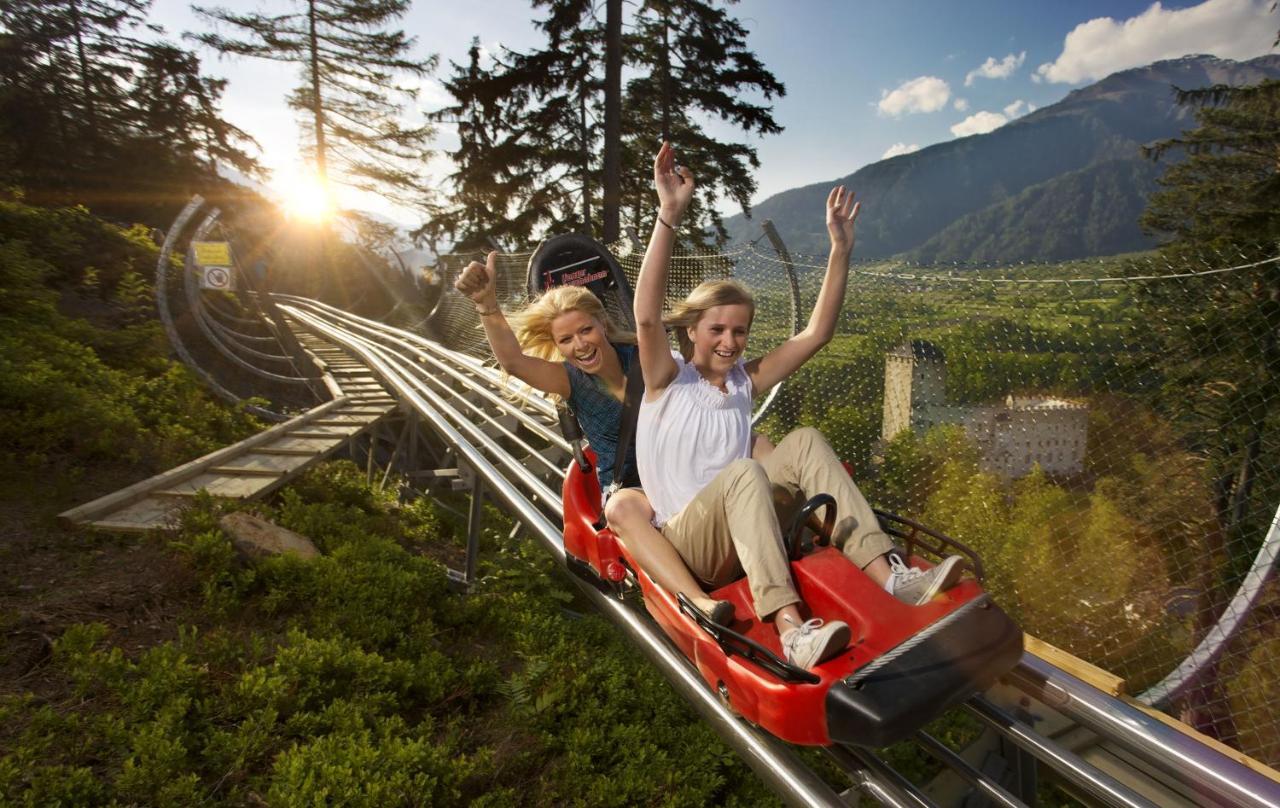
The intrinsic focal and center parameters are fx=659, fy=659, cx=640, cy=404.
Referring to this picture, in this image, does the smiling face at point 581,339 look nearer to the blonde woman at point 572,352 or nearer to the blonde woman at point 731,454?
the blonde woman at point 572,352

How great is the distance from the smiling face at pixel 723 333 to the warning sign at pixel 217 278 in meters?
7.93

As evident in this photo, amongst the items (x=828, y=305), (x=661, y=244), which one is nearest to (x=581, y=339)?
(x=661, y=244)

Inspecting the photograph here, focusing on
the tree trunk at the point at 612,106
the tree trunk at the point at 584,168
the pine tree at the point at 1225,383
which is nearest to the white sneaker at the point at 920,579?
the pine tree at the point at 1225,383

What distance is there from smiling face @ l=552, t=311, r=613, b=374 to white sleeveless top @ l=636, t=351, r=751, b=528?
1.38 feet

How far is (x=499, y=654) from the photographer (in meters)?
3.23

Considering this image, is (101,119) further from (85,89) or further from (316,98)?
(316,98)

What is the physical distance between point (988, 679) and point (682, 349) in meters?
1.44

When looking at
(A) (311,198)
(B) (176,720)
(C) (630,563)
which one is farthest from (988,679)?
(A) (311,198)

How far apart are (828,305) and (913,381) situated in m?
2.14

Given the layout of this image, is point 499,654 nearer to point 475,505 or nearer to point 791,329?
point 475,505

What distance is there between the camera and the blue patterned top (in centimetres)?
263

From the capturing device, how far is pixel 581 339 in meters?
2.57

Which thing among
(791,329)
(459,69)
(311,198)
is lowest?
(791,329)

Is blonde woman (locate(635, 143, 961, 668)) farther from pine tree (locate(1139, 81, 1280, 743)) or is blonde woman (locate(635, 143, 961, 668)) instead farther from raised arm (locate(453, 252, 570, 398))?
pine tree (locate(1139, 81, 1280, 743))
